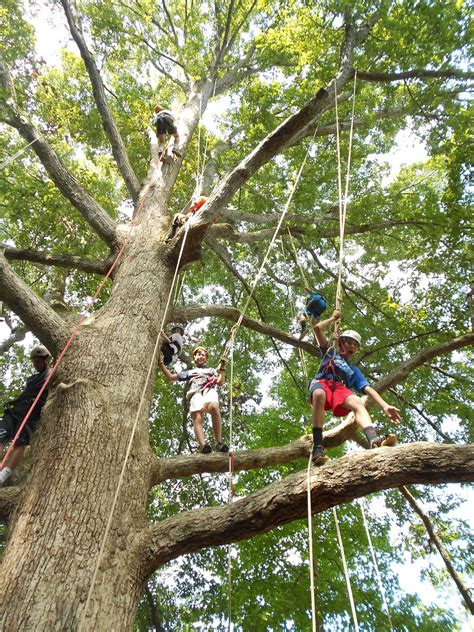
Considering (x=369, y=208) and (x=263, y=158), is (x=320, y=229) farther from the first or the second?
(x=263, y=158)

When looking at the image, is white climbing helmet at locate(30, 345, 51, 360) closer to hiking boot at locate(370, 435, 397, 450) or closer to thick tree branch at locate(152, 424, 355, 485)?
thick tree branch at locate(152, 424, 355, 485)

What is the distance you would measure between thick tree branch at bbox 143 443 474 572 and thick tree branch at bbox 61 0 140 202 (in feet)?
14.9

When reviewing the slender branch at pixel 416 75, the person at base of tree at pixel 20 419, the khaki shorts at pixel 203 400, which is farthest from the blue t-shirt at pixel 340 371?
the slender branch at pixel 416 75

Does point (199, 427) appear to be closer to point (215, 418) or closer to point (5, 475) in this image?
point (215, 418)

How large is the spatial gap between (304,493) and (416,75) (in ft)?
21.3

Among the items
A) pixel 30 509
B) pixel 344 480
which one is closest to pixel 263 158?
pixel 344 480

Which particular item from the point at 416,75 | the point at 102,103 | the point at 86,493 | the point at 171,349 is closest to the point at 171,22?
the point at 102,103

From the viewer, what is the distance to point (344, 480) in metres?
2.13

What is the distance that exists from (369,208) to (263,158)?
360 centimetres

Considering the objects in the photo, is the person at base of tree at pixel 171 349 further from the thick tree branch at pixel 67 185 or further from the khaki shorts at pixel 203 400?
the thick tree branch at pixel 67 185

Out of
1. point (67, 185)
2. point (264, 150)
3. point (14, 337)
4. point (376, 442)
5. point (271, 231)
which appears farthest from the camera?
point (14, 337)

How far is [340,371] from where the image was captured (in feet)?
11.7

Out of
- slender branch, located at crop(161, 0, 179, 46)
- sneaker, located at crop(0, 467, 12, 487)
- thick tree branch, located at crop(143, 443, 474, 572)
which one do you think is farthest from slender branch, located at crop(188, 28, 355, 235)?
slender branch, located at crop(161, 0, 179, 46)

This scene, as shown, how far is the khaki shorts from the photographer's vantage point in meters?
4.50
